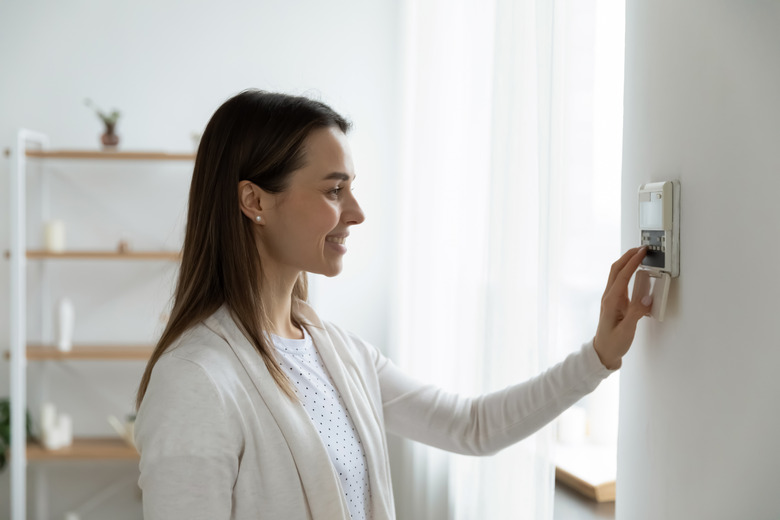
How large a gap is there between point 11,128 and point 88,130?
0.32 meters

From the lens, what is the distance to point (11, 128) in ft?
10.7

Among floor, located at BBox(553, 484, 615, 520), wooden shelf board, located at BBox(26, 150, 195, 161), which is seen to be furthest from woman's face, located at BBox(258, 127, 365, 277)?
wooden shelf board, located at BBox(26, 150, 195, 161)

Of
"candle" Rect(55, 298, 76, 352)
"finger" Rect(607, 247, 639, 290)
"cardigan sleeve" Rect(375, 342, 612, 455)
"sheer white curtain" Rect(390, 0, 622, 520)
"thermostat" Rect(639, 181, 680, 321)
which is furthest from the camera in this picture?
"candle" Rect(55, 298, 76, 352)

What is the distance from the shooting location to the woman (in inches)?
41.0

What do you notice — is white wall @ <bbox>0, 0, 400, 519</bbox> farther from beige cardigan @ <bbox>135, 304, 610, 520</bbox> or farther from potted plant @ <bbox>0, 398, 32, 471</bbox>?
beige cardigan @ <bbox>135, 304, 610, 520</bbox>

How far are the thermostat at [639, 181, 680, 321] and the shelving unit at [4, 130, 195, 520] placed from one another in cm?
233

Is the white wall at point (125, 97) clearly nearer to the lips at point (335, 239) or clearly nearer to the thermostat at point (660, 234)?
the lips at point (335, 239)

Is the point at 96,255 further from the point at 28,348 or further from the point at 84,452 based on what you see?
the point at 84,452

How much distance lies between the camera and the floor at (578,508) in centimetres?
147

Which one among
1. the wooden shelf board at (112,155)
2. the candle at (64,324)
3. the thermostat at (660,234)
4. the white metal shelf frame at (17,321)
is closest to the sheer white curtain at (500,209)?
the thermostat at (660,234)

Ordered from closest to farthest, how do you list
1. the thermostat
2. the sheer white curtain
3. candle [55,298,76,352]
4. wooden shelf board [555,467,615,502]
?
the thermostat, the sheer white curtain, wooden shelf board [555,467,615,502], candle [55,298,76,352]

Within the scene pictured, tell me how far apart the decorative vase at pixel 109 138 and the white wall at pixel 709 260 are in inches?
97.5

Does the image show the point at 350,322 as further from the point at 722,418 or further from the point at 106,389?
the point at 722,418

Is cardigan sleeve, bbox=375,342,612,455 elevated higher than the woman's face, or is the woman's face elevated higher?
the woman's face
